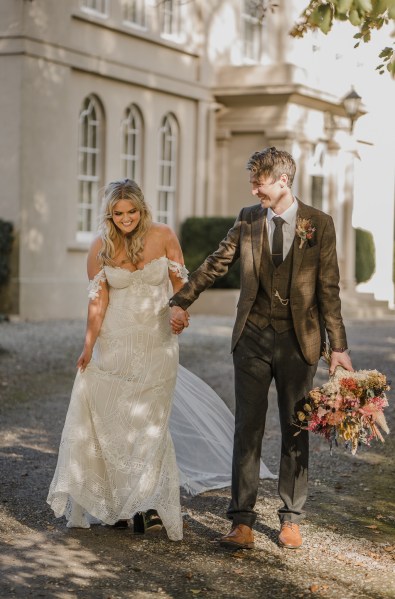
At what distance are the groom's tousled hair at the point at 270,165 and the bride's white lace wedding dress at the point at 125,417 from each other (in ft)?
2.71

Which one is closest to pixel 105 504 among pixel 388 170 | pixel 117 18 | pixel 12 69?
pixel 12 69

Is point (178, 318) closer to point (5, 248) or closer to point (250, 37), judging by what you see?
point (5, 248)

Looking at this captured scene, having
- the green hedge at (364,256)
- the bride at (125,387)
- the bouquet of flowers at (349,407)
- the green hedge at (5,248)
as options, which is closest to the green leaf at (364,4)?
the bouquet of flowers at (349,407)

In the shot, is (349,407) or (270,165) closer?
(349,407)

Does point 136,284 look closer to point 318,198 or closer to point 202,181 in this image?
point 202,181

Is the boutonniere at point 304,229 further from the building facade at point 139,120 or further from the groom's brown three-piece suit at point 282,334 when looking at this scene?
the building facade at point 139,120

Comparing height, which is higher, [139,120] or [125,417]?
[139,120]

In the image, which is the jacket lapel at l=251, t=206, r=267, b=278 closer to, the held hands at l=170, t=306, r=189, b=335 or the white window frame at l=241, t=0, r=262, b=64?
the held hands at l=170, t=306, r=189, b=335

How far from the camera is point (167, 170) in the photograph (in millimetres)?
22672

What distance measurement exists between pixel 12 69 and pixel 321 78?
1094cm

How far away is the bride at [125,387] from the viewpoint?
6141mm

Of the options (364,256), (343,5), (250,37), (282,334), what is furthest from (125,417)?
(364,256)

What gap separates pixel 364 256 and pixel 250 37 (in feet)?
19.5

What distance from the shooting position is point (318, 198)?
25.7 m
